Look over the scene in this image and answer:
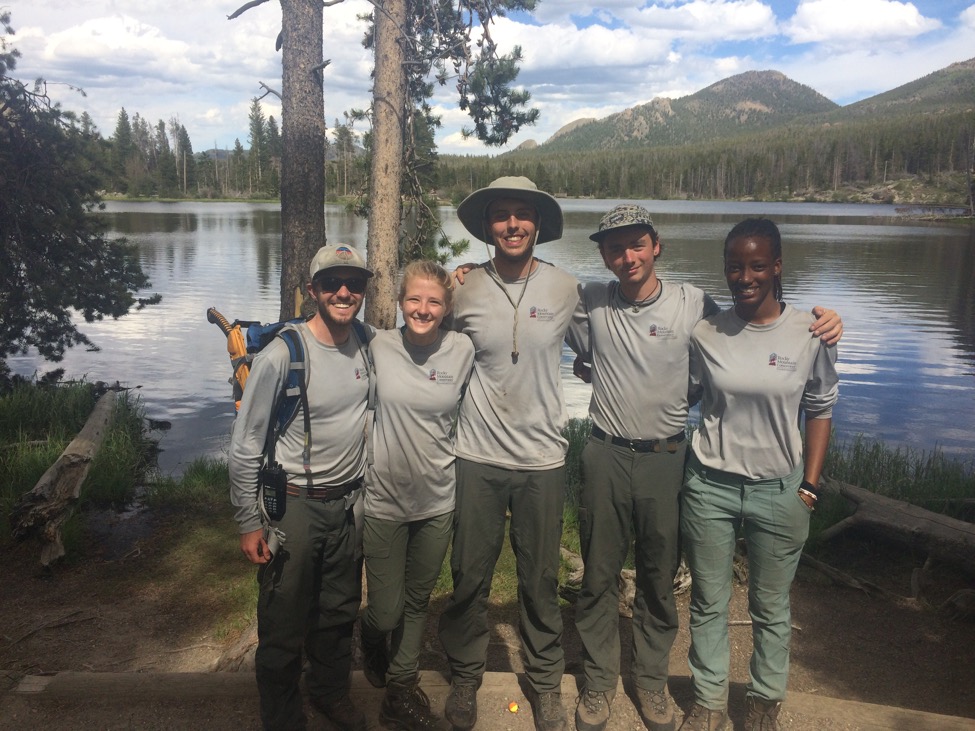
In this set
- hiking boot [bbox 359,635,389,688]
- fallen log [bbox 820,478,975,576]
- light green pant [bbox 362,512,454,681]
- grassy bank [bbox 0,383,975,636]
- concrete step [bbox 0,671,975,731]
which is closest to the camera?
light green pant [bbox 362,512,454,681]

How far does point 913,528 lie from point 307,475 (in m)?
4.87

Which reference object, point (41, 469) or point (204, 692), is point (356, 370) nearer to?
point (204, 692)

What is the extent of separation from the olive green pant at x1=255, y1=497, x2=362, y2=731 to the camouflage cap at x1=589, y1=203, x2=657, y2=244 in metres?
1.69

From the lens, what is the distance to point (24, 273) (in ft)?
29.4

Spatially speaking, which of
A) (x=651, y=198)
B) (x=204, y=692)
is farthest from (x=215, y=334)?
(x=651, y=198)

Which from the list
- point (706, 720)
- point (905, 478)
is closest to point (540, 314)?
point (706, 720)

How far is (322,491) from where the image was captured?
315 cm

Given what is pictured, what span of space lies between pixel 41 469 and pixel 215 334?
10086 millimetres

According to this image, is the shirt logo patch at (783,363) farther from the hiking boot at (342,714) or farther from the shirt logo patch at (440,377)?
the hiking boot at (342,714)

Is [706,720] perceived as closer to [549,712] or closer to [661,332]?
[549,712]

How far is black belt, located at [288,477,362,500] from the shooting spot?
3115mm

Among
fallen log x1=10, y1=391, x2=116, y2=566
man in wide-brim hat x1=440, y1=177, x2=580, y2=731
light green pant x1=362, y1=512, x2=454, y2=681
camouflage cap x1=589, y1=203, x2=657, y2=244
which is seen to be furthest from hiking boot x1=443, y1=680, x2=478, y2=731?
fallen log x1=10, y1=391, x2=116, y2=566

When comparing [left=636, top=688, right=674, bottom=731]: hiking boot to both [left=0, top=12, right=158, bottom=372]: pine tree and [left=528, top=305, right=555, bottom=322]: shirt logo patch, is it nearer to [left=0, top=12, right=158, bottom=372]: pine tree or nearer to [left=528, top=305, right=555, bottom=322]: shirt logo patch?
[left=528, top=305, right=555, bottom=322]: shirt logo patch

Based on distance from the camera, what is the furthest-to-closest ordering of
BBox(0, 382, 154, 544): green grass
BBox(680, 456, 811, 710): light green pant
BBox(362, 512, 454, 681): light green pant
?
BBox(0, 382, 154, 544): green grass → BBox(362, 512, 454, 681): light green pant → BBox(680, 456, 811, 710): light green pant
